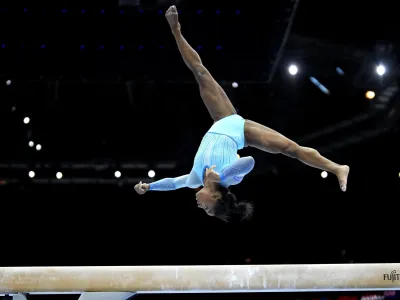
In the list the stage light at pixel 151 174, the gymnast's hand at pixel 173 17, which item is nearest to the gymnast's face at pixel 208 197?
the gymnast's hand at pixel 173 17

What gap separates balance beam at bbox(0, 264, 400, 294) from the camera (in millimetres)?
4297

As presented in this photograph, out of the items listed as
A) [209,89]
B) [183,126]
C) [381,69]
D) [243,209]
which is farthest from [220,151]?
[183,126]

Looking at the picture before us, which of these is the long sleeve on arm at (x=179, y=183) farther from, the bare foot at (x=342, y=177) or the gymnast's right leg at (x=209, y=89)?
the bare foot at (x=342, y=177)

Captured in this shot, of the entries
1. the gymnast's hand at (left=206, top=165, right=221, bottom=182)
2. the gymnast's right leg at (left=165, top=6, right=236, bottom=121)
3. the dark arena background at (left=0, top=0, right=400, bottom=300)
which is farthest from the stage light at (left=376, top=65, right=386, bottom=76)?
the gymnast's hand at (left=206, top=165, right=221, bottom=182)

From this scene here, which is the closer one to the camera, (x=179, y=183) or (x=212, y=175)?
(x=212, y=175)

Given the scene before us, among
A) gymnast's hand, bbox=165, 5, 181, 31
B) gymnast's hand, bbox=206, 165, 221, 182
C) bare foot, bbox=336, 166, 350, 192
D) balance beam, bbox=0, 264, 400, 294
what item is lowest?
balance beam, bbox=0, 264, 400, 294

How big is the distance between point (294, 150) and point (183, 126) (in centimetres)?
515

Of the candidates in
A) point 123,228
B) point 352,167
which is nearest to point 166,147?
point 123,228

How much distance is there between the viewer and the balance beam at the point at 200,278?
4297 millimetres

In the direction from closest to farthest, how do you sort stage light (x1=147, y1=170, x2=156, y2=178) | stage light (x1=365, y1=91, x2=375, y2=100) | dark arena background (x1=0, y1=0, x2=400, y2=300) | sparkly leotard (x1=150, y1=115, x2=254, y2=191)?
1. sparkly leotard (x1=150, y1=115, x2=254, y2=191)
2. dark arena background (x1=0, y1=0, x2=400, y2=300)
3. stage light (x1=365, y1=91, x2=375, y2=100)
4. stage light (x1=147, y1=170, x2=156, y2=178)

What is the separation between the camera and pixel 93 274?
170 inches

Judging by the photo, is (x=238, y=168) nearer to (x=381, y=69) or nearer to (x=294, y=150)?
(x=294, y=150)

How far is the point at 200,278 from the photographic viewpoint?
4289 millimetres

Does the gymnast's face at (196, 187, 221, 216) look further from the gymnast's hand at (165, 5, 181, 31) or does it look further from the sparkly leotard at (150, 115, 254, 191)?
the gymnast's hand at (165, 5, 181, 31)
